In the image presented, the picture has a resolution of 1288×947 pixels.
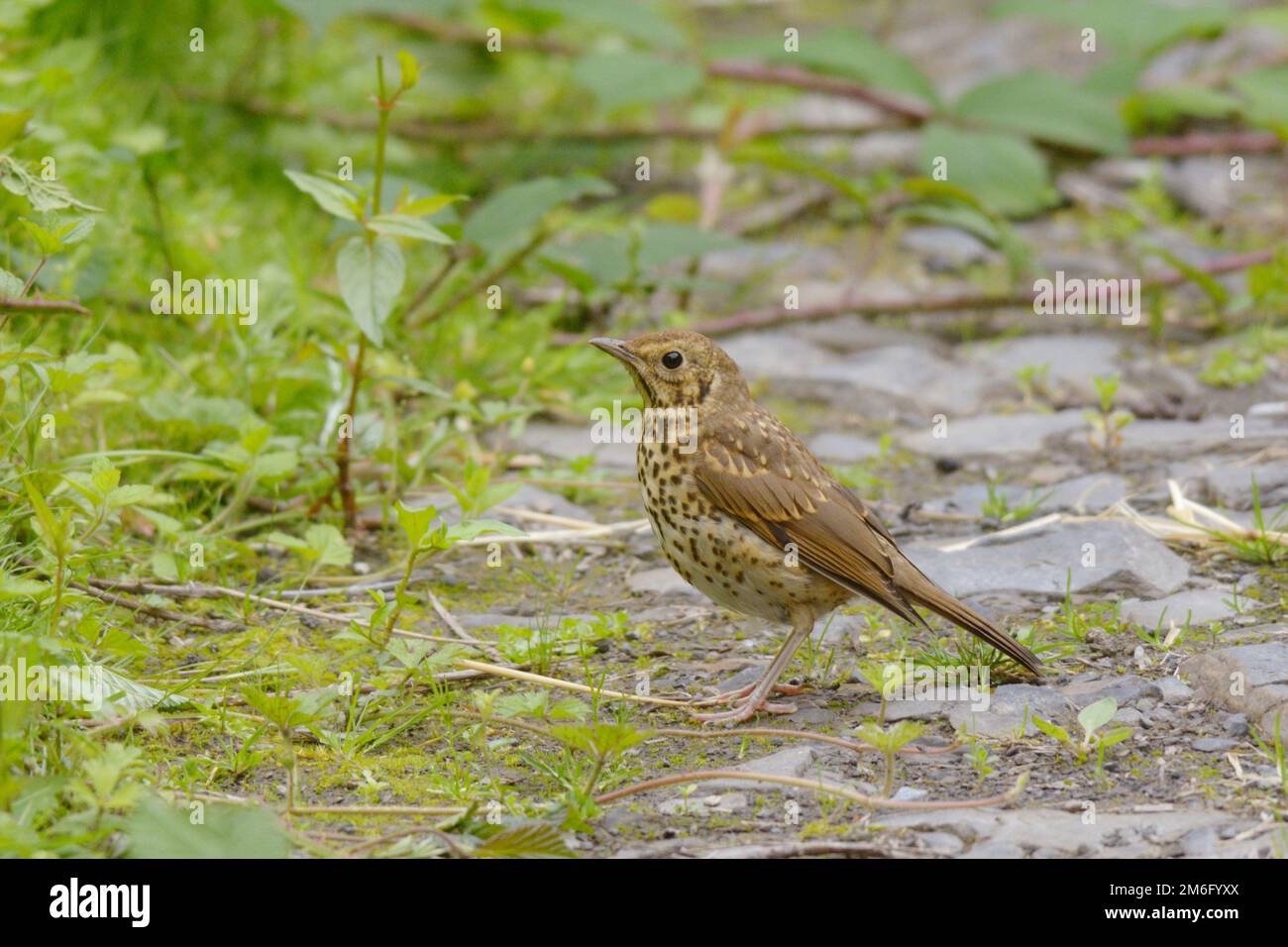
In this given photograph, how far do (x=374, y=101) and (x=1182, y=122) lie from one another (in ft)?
21.6

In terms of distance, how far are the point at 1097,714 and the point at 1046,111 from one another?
210 inches

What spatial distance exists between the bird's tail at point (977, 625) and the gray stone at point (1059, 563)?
601 millimetres

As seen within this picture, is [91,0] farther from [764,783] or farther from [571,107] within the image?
[764,783]

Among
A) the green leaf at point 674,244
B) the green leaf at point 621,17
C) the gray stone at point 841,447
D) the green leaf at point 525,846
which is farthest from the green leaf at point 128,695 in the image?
the green leaf at point 621,17

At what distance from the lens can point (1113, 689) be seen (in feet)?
13.8

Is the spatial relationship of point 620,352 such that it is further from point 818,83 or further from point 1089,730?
point 818,83

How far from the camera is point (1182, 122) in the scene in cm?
984

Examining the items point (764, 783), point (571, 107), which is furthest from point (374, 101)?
point (571, 107)

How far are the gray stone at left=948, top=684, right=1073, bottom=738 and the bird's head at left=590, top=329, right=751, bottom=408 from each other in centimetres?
132

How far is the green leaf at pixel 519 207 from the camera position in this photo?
6.23m

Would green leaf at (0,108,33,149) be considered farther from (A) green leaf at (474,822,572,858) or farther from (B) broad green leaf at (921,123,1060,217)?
(B) broad green leaf at (921,123,1060,217)

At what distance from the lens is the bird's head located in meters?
5.03

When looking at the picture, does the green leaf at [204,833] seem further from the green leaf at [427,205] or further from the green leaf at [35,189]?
the green leaf at [427,205]
